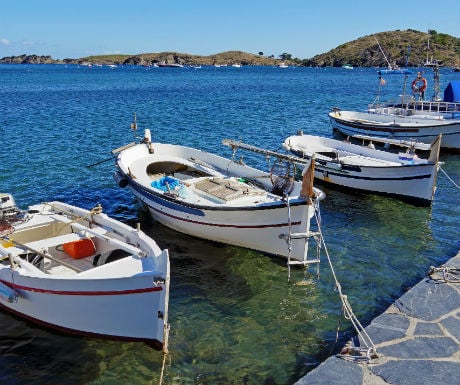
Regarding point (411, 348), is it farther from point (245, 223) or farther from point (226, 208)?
point (226, 208)

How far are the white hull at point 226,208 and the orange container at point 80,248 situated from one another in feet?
12.3

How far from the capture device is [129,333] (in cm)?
921

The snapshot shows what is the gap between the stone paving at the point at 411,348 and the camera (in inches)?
300

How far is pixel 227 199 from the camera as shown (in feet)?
47.2

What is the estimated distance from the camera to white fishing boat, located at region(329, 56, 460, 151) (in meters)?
27.9

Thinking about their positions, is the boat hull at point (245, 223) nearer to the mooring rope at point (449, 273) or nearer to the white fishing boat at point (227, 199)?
the white fishing boat at point (227, 199)

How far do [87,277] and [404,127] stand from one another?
24339 mm

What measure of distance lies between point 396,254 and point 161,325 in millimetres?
8281

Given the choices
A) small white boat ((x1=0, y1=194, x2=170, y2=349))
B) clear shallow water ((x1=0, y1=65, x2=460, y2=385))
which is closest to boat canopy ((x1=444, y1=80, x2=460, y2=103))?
clear shallow water ((x1=0, y1=65, x2=460, y2=385))

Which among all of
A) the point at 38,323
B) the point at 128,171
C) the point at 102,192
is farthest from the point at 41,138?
the point at 38,323

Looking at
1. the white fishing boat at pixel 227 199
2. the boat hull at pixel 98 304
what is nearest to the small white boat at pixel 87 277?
the boat hull at pixel 98 304

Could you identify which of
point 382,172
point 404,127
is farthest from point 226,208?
point 404,127

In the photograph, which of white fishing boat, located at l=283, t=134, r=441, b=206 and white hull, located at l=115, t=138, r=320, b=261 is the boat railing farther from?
white hull, located at l=115, t=138, r=320, b=261

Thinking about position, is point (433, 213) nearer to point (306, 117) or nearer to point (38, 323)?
point (38, 323)
